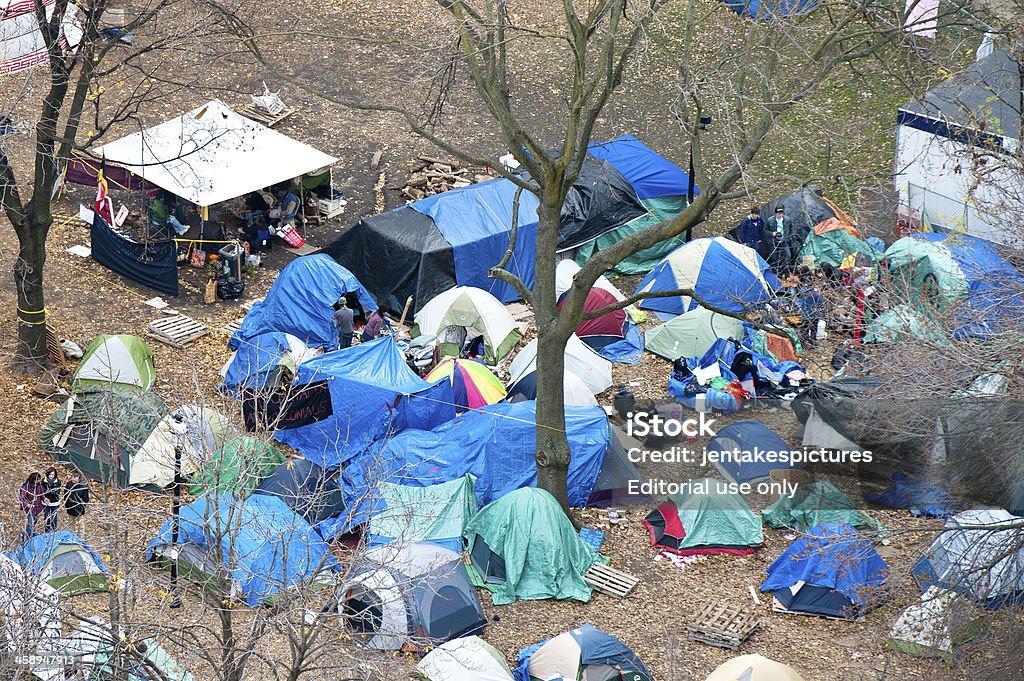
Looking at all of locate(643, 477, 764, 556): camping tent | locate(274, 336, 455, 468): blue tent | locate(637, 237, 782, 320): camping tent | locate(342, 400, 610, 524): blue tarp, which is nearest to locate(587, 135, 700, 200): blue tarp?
locate(637, 237, 782, 320): camping tent

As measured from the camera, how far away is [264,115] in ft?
92.4

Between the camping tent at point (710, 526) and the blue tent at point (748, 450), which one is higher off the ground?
the blue tent at point (748, 450)

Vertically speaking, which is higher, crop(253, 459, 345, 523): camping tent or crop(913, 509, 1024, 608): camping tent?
crop(913, 509, 1024, 608): camping tent

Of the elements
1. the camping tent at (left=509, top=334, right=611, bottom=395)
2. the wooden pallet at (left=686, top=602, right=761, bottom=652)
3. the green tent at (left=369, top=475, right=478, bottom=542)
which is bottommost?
the wooden pallet at (left=686, top=602, right=761, bottom=652)

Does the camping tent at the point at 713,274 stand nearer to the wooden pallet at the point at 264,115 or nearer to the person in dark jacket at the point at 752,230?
the person in dark jacket at the point at 752,230

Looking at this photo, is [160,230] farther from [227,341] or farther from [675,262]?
[675,262]

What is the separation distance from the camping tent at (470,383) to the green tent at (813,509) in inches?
172

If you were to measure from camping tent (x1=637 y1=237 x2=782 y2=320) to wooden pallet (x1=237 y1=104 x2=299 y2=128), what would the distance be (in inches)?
369

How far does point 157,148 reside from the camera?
77.5ft

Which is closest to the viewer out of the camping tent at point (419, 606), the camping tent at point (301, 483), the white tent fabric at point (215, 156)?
the camping tent at point (419, 606)

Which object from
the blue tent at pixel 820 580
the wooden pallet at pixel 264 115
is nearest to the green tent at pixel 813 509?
the blue tent at pixel 820 580

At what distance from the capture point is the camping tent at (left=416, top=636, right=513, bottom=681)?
49.9ft

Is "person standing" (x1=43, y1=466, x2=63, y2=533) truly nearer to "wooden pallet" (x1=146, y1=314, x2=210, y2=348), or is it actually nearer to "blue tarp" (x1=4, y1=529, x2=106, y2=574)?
"blue tarp" (x1=4, y1=529, x2=106, y2=574)

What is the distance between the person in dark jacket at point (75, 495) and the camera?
55.7 feet
